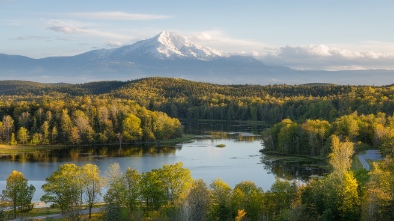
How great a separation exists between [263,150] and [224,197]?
46.3 m

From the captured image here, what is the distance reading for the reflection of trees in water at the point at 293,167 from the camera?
199 ft

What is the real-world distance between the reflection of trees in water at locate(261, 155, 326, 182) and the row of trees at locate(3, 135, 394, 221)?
55.0ft

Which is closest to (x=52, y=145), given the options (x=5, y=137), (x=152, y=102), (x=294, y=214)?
(x=5, y=137)

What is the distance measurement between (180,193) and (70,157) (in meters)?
41.4

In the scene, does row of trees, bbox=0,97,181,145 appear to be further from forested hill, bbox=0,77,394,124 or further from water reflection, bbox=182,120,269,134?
forested hill, bbox=0,77,394,124

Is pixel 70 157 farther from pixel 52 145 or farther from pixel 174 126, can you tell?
pixel 174 126

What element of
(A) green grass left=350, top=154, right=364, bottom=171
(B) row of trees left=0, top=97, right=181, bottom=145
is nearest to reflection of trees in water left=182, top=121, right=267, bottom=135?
(B) row of trees left=0, top=97, right=181, bottom=145

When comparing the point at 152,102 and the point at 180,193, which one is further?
the point at 152,102

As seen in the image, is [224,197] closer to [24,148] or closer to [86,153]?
[86,153]

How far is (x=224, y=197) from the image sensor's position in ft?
123

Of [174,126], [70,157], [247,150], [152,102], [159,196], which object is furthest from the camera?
[152,102]

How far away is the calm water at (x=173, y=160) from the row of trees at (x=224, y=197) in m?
9.36

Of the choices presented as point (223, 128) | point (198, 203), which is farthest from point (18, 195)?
point (223, 128)

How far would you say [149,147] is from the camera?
302 feet
